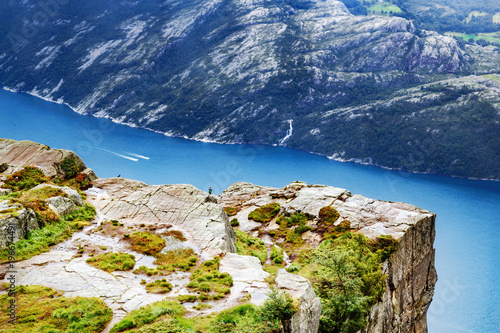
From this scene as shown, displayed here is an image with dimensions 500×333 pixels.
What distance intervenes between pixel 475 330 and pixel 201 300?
88.7 meters

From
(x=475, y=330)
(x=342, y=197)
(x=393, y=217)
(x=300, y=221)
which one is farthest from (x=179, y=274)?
(x=475, y=330)

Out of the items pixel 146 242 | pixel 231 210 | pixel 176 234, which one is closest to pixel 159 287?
pixel 146 242

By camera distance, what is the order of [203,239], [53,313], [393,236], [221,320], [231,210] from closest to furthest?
[221,320] → [53,313] → [203,239] → [393,236] → [231,210]

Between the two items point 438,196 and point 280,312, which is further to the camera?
point 438,196

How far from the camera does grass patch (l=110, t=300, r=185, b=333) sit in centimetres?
2181

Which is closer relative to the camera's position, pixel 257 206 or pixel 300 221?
pixel 300 221

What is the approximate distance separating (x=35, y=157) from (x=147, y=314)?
39.2 metres

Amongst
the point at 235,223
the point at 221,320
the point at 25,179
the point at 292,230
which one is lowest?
the point at 235,223

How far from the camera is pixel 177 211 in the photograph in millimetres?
42281

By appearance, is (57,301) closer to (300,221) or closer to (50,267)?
(50,267)

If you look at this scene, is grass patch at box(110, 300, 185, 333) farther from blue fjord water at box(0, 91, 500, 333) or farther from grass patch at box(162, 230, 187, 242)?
blue fjord water at box(0, 91, 500, 333)

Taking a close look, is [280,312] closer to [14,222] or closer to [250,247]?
[250,247]

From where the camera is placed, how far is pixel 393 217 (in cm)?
4697

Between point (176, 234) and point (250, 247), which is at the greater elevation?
point (176, 234)
